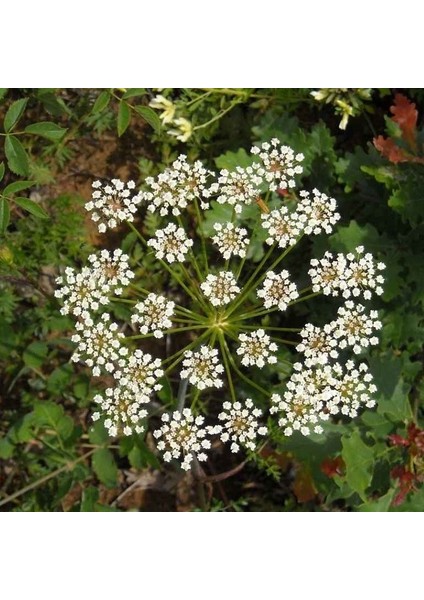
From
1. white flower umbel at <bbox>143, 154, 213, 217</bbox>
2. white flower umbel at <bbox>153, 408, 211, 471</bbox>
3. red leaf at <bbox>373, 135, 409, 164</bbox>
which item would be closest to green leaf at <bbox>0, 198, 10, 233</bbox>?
white flower umbel at <bbox>143, 154, 213, 217</bbox>

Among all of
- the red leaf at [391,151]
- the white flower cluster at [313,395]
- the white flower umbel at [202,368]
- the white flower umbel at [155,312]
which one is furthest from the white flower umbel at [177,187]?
the red leaf at [391,151]

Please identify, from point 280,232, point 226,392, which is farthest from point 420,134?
point 226,392

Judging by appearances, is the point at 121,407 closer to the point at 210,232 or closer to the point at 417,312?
the point at 210,232

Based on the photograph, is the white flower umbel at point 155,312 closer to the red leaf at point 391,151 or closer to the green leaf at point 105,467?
the green leaf at point 105,467

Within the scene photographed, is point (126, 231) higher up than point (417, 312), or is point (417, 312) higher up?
point (126, 231)

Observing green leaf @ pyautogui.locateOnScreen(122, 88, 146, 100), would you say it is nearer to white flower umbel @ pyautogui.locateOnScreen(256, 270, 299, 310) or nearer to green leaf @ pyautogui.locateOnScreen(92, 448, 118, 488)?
white flower umbel @ pyautogui.locateOnScreen(256, 270, 299, 310)

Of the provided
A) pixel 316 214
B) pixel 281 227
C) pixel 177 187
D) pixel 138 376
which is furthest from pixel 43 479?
pixel 316 214
